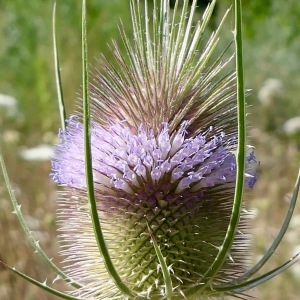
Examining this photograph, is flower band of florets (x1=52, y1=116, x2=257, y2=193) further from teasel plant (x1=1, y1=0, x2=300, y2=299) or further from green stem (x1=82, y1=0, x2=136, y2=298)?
green stem (x1=82, y1=0, x2=136, y2=298)

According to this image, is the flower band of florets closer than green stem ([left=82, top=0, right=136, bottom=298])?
No

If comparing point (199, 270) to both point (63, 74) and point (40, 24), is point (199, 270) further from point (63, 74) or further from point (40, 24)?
point (40, 24)

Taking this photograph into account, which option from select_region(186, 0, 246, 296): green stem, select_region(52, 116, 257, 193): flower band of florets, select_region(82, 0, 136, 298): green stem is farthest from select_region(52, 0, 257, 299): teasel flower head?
select_region(82, 0, 136, 298): green stem

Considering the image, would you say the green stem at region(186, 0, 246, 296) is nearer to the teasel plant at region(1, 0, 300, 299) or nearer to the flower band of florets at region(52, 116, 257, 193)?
the teasel plant at region(1, 0, 300, 299)

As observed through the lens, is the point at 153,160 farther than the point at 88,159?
Yes

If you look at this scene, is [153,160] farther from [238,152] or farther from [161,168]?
[238,152]

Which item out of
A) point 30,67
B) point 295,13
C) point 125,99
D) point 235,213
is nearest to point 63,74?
point 30,67

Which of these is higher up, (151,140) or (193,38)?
(193,38)

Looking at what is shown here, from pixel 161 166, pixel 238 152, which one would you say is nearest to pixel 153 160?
pixel 161 166
